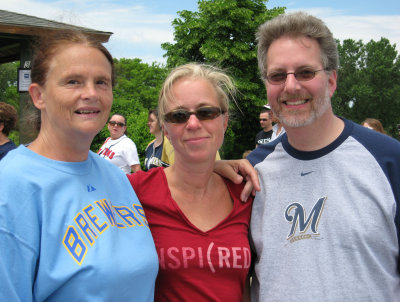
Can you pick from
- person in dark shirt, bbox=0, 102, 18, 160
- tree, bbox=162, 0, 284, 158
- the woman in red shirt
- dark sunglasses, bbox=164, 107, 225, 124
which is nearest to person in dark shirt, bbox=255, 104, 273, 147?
person in dark shirt, bbox=0, 102, 18, 160

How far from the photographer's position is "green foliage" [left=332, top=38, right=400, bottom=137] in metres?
43.8

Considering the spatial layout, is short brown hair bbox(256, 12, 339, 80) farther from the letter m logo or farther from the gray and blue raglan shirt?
the letter m logo

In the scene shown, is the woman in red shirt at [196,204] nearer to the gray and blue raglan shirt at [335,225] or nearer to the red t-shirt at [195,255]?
the red t-shirt at [195,255]

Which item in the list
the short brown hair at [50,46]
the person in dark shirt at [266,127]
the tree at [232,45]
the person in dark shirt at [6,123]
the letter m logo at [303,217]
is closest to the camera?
the short brown hair at [50,46]

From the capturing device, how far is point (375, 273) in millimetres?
1878

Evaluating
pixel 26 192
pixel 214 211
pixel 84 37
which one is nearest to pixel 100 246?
pixel 26 192

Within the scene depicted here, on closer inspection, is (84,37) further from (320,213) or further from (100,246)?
(320,213)

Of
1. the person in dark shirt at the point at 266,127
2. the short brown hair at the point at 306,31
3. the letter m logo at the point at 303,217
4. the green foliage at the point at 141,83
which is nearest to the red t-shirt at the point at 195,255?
the letter m logo at the point at 303,217

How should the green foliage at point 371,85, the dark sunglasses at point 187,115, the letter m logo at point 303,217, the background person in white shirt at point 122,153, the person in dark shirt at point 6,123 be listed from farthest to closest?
the green foliage at point 371,85 < the background person in white shirt at point 122,153 < the person in dark shirt at point 6,123 < the dark sunglasses at point 187,115 < the letter m logo at point 303,217

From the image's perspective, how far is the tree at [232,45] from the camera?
79.9 ft

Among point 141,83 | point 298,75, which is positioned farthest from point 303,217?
point 141,83

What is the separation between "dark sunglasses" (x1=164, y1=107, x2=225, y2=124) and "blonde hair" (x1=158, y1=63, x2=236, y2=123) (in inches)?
2.8

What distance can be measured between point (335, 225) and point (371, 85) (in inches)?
1937

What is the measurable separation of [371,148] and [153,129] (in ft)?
20.0
